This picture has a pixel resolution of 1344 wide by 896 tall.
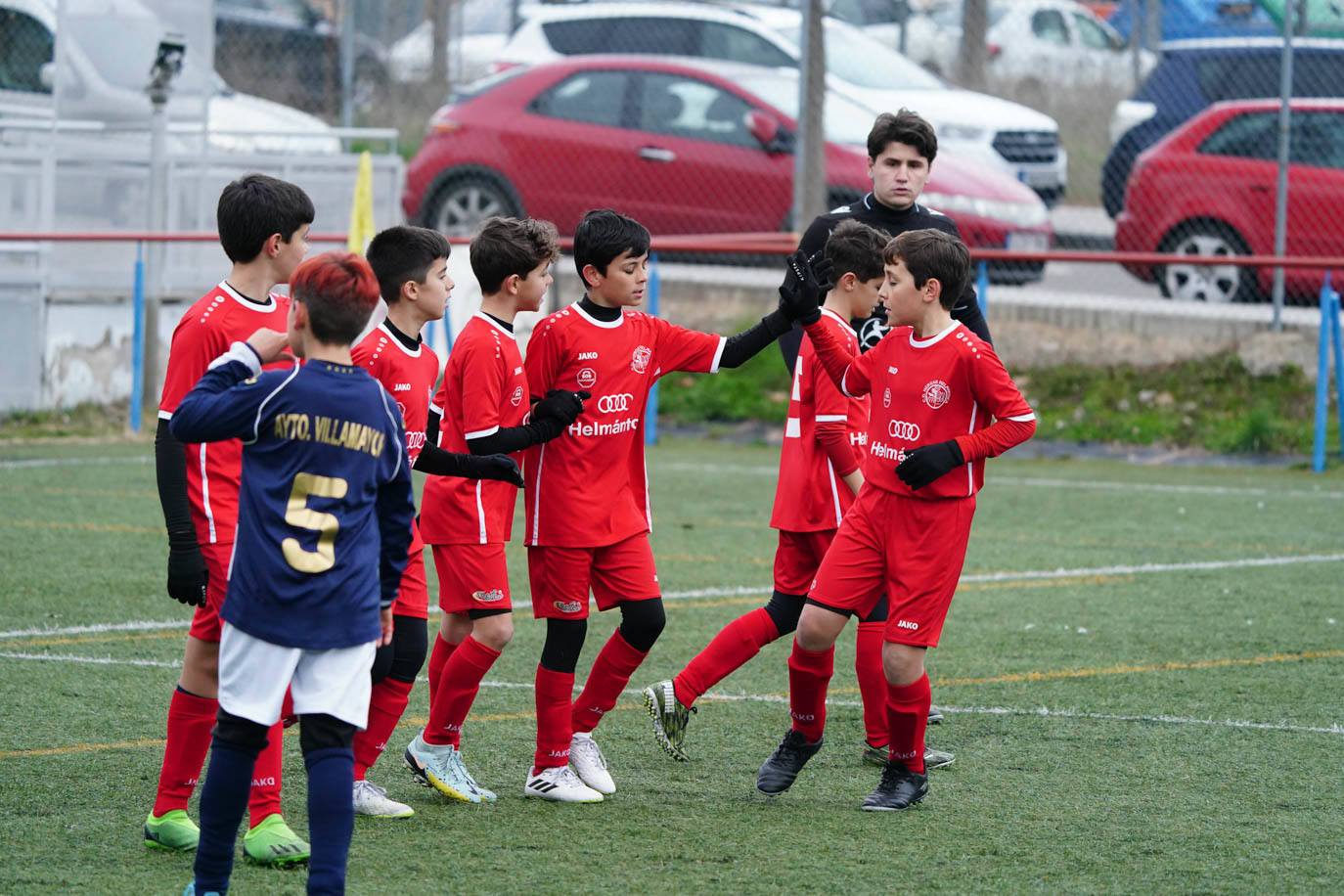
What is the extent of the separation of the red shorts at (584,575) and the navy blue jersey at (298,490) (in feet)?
3.93

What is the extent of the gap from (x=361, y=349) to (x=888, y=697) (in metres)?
1.75

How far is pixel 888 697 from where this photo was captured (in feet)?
16.3

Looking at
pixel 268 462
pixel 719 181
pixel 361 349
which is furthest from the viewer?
pixel 719 181

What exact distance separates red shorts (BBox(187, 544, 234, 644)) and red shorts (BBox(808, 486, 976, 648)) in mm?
1669

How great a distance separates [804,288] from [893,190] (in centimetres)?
106

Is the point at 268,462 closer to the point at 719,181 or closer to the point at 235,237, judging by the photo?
the point at 235,237

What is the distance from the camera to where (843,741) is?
18.8 ft

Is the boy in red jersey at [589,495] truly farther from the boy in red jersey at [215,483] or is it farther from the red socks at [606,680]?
the boy in red jersey at [215,483]

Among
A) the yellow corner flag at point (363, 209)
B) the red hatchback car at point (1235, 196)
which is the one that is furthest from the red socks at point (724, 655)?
the red hatchback car at point (1235, 196)

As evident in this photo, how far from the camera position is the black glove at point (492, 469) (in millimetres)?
4535

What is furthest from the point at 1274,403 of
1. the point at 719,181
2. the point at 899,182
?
the point at 899,182

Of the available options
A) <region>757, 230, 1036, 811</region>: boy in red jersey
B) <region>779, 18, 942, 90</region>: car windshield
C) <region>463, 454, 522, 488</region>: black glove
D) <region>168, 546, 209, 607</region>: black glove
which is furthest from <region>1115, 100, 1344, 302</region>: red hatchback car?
<region>168, 546, 209, 607</region>: black glove

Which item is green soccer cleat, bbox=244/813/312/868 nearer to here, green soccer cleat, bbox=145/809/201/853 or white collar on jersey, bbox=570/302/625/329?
green soccer cleat, bbox=145/809/201/853

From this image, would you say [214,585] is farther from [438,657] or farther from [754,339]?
[754,339]
